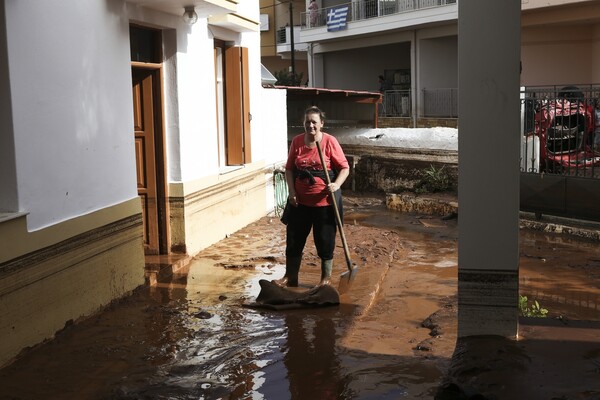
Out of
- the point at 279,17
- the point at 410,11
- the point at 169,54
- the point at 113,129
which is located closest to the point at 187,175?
the point at 169,54

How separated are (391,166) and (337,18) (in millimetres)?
17902

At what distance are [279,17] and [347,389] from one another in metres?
41.9

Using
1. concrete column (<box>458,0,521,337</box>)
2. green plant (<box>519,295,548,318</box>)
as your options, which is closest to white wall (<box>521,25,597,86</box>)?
green plant (<box>519,295,548,318</box>)

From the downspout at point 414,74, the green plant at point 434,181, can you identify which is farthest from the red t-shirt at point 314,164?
the downspout at point 414,74

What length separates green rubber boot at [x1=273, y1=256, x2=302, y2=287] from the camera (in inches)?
311

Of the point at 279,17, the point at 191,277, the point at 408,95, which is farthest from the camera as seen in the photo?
the point at 279,17

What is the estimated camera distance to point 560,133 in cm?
1277

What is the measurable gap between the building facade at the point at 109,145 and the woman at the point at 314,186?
1575mm

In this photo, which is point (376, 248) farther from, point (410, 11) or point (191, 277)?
point (410, 11)

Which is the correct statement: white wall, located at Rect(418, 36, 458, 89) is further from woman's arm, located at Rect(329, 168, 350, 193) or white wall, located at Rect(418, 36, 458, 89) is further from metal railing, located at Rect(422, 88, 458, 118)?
woman's arm, located at Rect(329, 168, 350, 193)

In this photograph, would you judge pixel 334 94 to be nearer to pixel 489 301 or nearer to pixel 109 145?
pixel 109 145

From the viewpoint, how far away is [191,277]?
854cm

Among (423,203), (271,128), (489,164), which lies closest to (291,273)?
(489,164)

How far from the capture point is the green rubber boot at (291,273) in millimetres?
7909
